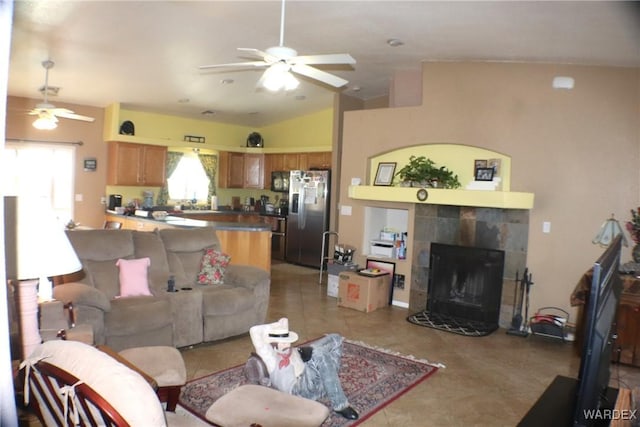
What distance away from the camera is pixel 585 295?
4.37m

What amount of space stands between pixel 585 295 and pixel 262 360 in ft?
10.6

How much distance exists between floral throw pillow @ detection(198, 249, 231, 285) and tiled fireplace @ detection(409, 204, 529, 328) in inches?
101

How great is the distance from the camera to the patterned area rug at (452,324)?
515 centimetres

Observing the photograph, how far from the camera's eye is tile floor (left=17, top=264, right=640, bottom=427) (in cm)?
328

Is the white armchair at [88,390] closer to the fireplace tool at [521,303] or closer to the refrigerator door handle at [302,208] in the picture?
the fireplace tool at [521,303]

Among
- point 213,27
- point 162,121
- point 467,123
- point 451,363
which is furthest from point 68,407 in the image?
point 162,121

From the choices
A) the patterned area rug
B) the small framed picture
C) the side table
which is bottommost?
the patterned area rug

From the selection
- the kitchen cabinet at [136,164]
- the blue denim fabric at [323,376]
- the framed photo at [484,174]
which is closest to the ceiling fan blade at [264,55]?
the blue denim fabric at [323,376]

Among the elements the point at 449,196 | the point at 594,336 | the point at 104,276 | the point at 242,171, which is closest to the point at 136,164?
the point at 242,171

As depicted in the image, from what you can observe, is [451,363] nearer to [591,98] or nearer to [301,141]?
[591,98]

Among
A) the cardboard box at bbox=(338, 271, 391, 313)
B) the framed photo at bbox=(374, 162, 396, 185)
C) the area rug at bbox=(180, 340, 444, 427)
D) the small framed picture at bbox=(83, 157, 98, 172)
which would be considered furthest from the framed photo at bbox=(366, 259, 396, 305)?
the small framed picture at bbox=(83, 157, 98, 172)

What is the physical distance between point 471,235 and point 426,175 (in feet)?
2.97

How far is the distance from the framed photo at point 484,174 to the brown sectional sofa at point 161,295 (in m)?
2.84

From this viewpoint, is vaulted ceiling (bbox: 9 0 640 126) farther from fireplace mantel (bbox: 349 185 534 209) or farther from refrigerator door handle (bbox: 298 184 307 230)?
refrigerator door handle (bbox: 298 184 307 230)
